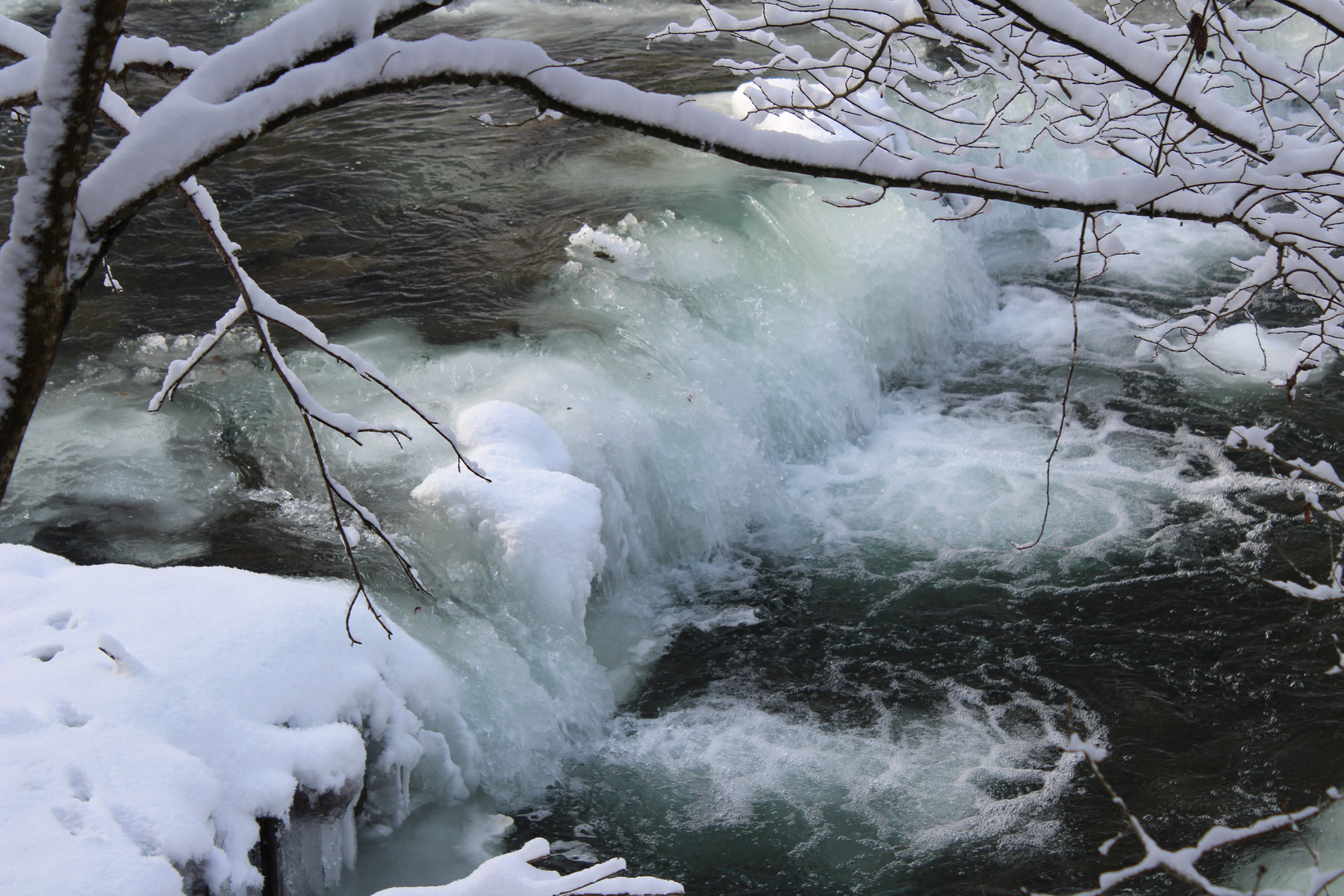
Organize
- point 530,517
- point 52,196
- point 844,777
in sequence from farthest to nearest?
point 530,517, point 844,777, point 52,196

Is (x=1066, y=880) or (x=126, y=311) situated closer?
(x=1066, y=880)

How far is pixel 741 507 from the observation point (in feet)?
21.4

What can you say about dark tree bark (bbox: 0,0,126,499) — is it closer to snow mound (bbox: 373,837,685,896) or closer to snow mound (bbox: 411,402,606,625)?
snow mound (bbox: 373,837,685,896)

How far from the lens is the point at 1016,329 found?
30.6 ft

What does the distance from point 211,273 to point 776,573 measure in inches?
173

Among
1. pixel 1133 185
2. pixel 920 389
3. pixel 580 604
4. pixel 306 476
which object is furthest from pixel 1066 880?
pixel 920 389

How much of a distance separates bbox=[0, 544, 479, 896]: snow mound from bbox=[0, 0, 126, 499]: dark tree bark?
1.46 meters

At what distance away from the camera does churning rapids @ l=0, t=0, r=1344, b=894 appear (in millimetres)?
4531

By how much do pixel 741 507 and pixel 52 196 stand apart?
17.1 ft

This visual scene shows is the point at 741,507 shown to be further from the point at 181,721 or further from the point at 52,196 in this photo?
the point at 52,196

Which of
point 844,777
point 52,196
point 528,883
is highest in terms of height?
point 52,196

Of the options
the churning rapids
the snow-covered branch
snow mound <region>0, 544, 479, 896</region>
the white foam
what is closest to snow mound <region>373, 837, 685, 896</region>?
the snow-covered branch

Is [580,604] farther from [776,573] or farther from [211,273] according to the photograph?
[211,273]

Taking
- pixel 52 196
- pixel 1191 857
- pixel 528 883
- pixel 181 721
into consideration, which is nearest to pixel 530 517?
pixel 181 721
